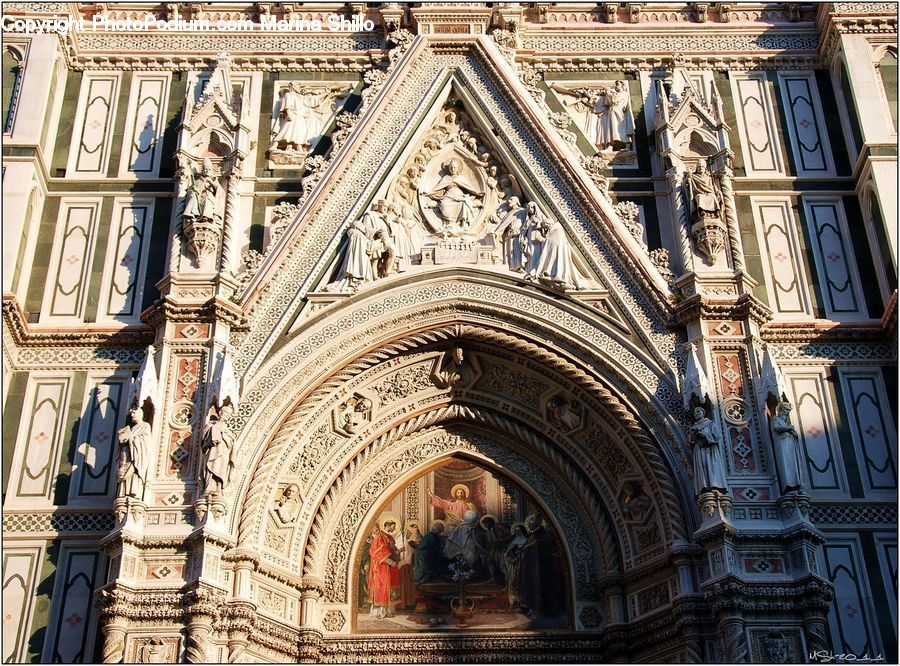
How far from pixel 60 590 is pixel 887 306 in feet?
31.3

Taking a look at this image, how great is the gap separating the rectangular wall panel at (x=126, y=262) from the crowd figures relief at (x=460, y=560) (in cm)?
386

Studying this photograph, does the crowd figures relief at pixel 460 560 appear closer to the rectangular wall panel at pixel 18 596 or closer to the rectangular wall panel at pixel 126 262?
the rectangular wall panel at pixel 18 596

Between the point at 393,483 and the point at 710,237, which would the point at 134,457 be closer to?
the point at 393,483

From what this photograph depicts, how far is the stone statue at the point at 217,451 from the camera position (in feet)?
44.4

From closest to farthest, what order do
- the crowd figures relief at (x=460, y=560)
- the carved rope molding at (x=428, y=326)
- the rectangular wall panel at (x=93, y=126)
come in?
the crowd figures relief at (x=460, y=560), the carved rope molding at (x=428, y=326), the rectangular wall panel at (x=93, y=126)

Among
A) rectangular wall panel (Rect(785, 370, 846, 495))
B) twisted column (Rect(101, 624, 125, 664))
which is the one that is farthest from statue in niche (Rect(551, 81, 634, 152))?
twisted column (Rect(101, 624, 125, 664))

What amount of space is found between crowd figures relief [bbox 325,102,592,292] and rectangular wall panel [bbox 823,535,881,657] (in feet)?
13.5

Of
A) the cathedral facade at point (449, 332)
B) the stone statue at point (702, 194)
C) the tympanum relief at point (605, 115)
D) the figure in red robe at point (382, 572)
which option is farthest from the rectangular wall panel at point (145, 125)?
the stone statue at point (702, 194)

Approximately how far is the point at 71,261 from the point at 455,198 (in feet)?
15.4

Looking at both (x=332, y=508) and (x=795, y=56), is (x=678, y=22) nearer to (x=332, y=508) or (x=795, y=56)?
(x=795, y=56)

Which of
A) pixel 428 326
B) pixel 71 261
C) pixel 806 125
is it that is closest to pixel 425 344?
pixel 428 326

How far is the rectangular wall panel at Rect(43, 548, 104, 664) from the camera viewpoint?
13.1m

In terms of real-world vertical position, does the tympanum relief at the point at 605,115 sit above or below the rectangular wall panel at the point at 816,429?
above

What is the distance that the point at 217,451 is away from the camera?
13.7 m
